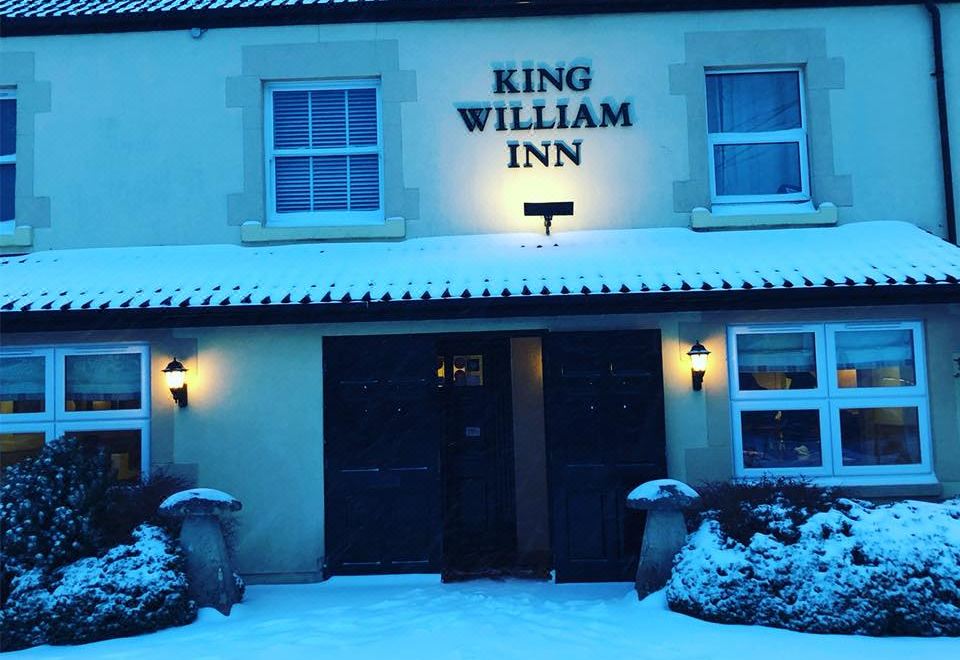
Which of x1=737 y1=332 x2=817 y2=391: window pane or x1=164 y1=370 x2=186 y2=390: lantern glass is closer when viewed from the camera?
x1=164 y1=370 x2=186 y2=390: lantern glass

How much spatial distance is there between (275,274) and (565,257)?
2735 mm

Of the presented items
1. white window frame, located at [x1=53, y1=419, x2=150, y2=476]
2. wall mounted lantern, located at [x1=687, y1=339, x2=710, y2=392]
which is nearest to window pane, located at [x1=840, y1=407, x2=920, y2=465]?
wall mounted lantern, located at [x1=687, y1=339, x2=710, y2=392]

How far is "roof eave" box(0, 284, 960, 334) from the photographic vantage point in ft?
21.9

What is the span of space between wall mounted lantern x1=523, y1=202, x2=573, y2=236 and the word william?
0.50 metres

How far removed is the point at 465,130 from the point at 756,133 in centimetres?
304

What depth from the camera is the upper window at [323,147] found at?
8227mm

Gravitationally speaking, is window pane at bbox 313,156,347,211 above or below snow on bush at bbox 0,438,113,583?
above

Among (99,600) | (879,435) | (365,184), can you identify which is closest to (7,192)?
(365,184)

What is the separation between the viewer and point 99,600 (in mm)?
5773

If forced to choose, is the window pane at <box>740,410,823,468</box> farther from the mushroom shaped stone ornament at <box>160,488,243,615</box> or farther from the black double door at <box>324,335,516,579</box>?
the mushroom shaped stone ornament at <box>160,488,243,615</box>

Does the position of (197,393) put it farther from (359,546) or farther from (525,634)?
(525,634)

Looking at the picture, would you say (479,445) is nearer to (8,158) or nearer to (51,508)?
(51,508)

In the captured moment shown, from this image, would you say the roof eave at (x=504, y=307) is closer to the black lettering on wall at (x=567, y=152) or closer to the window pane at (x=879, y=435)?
the window pane at (x=879, y=435)

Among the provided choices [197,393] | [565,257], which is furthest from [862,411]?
[197,393]
